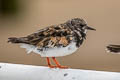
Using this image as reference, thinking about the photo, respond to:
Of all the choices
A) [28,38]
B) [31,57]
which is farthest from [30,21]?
[28,38]

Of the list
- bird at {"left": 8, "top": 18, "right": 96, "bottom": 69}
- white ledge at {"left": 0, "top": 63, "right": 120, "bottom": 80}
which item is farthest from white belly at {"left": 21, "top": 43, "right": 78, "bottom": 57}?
white ledge at {"left": 0, "top": 63, "right": 120, "bottom": 80}

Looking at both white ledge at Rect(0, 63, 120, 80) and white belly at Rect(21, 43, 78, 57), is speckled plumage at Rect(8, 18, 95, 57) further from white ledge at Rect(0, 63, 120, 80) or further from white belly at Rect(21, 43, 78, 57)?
white ledge at Rect(0, 63, 120, 80)

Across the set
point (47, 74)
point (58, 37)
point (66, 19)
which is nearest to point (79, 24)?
point (58, 37)

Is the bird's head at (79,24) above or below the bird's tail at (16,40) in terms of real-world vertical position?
above

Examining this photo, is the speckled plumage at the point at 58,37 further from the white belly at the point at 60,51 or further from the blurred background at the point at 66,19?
the blurred background at the point at 66,19

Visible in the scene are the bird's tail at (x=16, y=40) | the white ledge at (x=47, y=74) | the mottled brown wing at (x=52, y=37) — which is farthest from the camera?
the mottled brown wing at (x=52, y=37)

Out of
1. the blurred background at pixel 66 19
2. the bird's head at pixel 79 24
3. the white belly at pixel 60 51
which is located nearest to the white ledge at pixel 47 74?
the white belly at pixel 60 51

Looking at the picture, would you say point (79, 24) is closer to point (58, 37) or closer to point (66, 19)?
point (58, 37)
